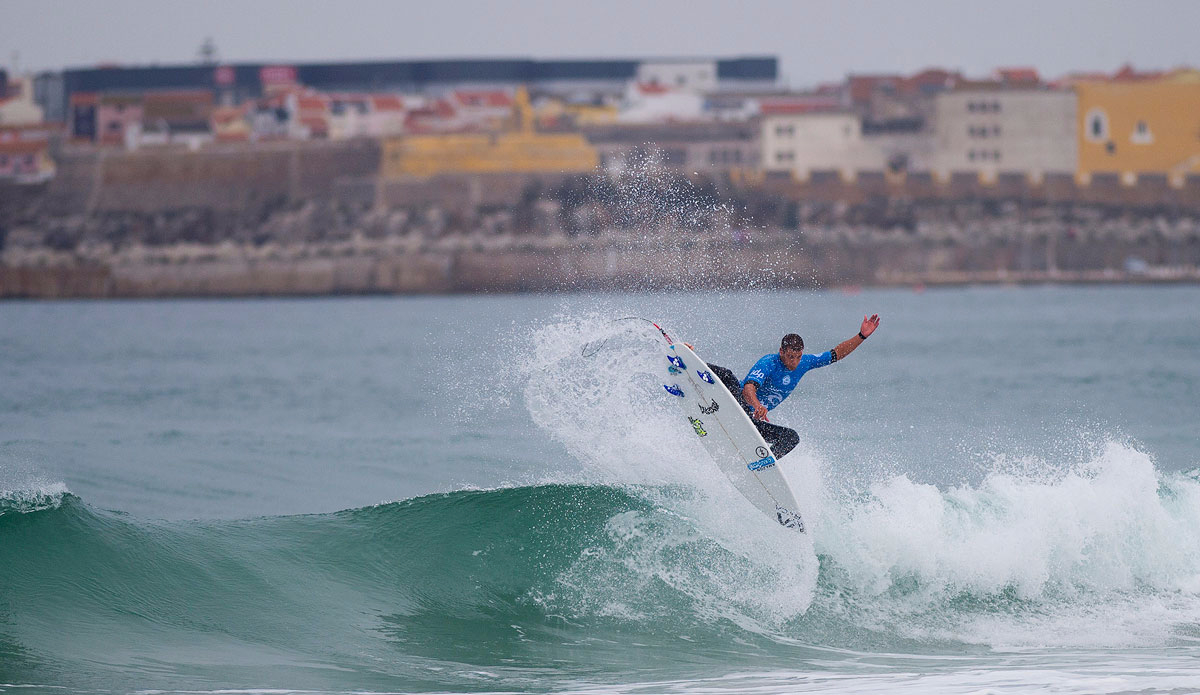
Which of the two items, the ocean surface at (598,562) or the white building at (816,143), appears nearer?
the ocean surface at (598,562)

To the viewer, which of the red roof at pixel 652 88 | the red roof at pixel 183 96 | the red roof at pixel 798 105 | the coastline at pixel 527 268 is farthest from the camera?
the red roof at pixel 652 88

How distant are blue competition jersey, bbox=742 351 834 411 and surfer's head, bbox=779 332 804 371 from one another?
6cm

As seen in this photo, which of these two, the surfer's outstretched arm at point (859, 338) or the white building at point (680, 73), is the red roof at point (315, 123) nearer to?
the white building at point (680, 73)

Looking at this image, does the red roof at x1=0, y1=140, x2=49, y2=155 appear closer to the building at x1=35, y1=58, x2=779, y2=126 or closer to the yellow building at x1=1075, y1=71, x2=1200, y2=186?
the building at x1=35, y1=58, x2=779, y2=126

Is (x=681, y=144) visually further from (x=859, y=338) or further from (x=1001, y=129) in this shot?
(x=859, y=338)

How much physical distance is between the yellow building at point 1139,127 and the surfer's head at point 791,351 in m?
79.3

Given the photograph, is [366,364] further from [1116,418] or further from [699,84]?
[699,84]

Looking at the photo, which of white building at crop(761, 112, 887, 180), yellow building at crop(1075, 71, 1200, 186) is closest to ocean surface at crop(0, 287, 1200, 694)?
white building at crop(761, 112, 887, 180)

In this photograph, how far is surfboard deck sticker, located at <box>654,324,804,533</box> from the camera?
32.7 feet

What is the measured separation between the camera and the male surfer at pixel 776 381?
982 centimetres

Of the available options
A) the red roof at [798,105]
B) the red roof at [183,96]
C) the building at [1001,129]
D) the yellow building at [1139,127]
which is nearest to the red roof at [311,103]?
the red roof at [183,96]

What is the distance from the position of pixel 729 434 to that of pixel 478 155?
70593mm

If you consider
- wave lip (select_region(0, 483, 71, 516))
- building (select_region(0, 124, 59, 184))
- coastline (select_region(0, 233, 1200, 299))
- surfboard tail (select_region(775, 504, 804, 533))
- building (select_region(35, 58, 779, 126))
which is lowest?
coastline (select_region(0, 233, 1200, 299))

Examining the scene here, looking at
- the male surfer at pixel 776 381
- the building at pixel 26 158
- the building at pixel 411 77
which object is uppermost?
the building at pixel 411 77
